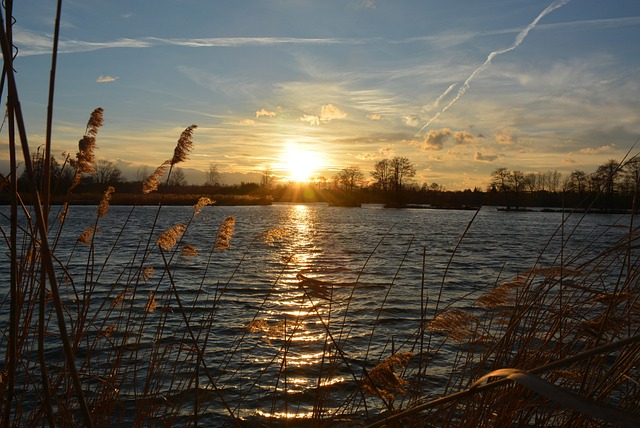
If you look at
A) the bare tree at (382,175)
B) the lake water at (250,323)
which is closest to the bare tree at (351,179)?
the bare tree at (382,175)

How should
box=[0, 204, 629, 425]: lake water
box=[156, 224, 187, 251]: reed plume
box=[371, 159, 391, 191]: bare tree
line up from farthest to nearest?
box=[371, 159, 391, 191]: bare tree < box=[0, 204, 629, 425]: lake water < box=[156, 224, 187, 251]: reed plume

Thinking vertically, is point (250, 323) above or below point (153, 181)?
below

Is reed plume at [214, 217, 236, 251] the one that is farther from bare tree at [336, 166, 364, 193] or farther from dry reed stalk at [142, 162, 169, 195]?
bare tree at [336, 166, 364, 193]

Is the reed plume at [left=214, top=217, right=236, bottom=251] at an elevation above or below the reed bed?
above

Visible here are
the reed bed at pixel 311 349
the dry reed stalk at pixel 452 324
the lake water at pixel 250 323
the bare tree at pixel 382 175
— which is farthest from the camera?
the bare tree at pixel 382 175

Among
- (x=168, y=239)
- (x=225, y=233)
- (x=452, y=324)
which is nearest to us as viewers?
(x=452, y=324)

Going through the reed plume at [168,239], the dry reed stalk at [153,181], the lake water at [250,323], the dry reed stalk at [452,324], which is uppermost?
the dry reed stalk at [153,181]

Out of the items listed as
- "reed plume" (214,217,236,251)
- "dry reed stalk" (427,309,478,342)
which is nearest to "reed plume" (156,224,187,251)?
"reed plume" (214,217,236,251)

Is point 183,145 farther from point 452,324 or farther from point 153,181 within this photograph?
point 452,324

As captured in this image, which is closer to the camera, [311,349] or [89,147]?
[89,147]

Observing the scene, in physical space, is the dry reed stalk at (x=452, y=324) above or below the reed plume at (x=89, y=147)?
below

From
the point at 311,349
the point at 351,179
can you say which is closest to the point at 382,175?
A: the point at 351,179

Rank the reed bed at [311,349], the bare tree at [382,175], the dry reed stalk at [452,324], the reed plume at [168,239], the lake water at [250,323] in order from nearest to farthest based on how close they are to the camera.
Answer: the reed bed at [311,349], the dry reed stalk at [452,324], the reed plume at [168,239], the lake water at [250,323], the bare tree at [382,175]

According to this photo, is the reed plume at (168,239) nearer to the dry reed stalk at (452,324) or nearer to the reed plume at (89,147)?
the reed plume at (89,147)
